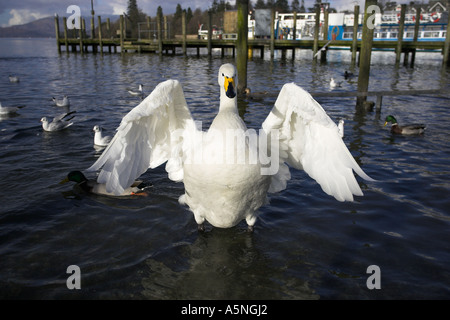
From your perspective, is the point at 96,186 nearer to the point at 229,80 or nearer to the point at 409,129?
the point at 229,80

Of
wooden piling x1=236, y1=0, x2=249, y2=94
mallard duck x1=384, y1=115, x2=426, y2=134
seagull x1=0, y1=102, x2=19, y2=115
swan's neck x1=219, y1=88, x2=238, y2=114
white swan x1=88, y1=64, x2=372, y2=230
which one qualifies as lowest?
mallard duck x1=384, y1=115, x2=426, y2=134

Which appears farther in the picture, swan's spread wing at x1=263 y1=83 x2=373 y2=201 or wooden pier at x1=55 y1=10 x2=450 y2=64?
wooden pier at x1=55 y1=10 x2=450 y2=64

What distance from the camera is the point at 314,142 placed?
4.33 metres

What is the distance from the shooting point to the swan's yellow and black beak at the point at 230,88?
433cm

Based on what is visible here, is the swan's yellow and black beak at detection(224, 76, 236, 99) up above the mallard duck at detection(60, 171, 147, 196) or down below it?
above

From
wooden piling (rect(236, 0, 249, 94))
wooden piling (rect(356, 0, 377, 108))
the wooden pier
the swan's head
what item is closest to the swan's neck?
the swan's head

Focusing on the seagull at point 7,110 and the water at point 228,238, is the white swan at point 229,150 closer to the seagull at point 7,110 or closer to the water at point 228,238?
the water at point 228,238

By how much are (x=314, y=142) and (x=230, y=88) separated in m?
1.19

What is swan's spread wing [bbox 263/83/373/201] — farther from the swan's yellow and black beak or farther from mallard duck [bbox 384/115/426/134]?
mallard duck [bbox 384/115/426/134]

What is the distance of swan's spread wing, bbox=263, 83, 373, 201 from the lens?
3.95 metres

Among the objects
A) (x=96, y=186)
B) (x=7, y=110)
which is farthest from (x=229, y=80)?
(x=7, y=110)

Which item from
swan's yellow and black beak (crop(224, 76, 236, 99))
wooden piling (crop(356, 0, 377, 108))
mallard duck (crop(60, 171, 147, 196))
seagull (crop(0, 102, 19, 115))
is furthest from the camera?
seagull (crop(0, 102, 19, 115))

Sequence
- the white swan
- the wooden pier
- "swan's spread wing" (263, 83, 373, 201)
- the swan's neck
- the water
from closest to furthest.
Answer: "swan's spread wing" (263, 83, 373, 201) → the white swan → the water → the swan's neck → the wooden pier

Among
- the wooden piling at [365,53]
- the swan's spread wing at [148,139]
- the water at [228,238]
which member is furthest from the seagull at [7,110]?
the wooden piling at [365,53]
